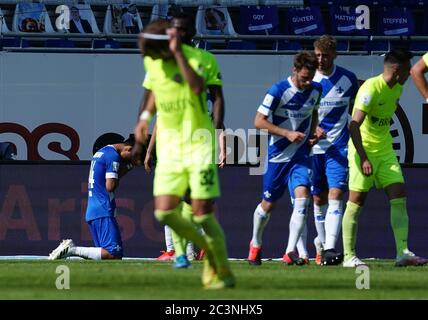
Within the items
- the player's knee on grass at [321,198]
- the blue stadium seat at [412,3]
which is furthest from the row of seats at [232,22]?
the player's knee on grass at [321,198]

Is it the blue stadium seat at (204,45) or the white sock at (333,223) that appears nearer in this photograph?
the white sock at (333,223)

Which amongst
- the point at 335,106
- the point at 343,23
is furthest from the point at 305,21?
the point at 335,106

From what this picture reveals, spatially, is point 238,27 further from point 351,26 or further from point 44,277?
point 44,277

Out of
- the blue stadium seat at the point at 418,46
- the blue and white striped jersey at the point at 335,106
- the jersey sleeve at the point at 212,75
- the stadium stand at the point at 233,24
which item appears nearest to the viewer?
the jersey sleeve at the point at 212,75

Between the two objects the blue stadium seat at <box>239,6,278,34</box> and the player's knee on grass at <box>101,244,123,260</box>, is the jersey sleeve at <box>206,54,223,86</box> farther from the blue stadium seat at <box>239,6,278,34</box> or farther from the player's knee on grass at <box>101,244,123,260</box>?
the blue stadium seat at <box>239,6,278,34</box>

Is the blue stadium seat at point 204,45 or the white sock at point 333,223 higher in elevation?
the blue stadium seat at point 204,45

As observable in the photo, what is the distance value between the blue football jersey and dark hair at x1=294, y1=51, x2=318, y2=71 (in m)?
3.26

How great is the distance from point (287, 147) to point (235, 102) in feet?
32.6

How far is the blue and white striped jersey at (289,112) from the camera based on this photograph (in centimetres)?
1324

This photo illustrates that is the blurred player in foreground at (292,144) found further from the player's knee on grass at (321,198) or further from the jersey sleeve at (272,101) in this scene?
the player's knee on grass at (321,198)

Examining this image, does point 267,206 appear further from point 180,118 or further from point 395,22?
point 395,22
